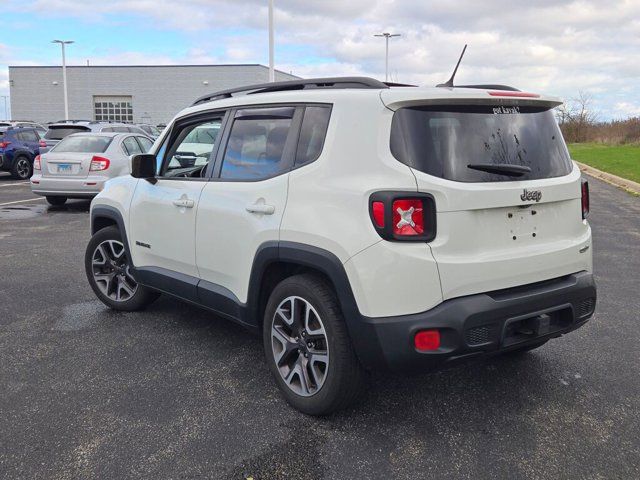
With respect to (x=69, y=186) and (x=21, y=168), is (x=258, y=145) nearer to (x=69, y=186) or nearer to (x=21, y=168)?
(x=69, y=186)

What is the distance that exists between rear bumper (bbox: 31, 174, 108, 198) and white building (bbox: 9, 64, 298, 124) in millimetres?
44192

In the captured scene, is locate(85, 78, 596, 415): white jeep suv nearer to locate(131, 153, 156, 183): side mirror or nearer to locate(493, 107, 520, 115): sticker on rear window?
locate(493, 107, 520, 115): sticker on rear window

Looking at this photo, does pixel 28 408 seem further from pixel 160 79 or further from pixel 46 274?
pixel 160 79

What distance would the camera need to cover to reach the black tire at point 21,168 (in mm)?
18891

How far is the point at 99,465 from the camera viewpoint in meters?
2.93

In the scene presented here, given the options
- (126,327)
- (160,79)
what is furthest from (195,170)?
(160,79)

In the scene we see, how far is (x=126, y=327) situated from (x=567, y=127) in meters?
50.2

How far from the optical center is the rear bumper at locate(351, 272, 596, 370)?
2.92 meters

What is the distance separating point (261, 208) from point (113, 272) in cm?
236

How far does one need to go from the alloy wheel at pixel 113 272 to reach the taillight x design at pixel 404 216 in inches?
118

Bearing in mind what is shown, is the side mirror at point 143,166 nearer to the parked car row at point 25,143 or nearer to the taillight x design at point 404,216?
the taillight x design at point 404,216

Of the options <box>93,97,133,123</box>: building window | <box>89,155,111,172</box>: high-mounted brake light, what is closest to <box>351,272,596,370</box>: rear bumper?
<box>89,155,111,172</box>: high-mounted brake light

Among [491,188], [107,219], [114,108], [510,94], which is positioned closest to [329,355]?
[491,188]

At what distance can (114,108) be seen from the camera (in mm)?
57531
